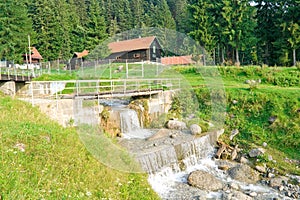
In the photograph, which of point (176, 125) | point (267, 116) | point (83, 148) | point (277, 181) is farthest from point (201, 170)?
point (267, 116)

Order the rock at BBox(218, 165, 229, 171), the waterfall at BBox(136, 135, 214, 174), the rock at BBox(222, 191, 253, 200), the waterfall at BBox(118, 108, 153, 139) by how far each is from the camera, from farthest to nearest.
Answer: the waterfall at BBox(118, 108, 153, 139) → the rock at BBox(218, 165, 229, 171) → the waterfall at BBox(136, 135, 214, 174) → the rock at BBox(222, 191, 253, 200)

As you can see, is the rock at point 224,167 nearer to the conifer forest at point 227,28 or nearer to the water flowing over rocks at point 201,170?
the water flowing over rocks at point 201,170

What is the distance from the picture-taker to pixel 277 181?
8875 millimetres

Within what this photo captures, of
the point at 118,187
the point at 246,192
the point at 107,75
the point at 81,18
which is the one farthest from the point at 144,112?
the point at 81,18

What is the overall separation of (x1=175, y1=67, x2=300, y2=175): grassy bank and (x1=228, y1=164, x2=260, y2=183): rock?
42.3 inches

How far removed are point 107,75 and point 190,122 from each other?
7.45 m

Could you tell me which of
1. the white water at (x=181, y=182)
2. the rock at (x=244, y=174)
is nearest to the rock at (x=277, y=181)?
the white water at (x=181, y=182)

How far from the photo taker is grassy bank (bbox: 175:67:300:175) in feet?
35.9

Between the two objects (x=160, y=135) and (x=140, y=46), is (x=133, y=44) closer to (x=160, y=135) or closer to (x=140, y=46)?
(x=140, y=46)

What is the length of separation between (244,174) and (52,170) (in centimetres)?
651

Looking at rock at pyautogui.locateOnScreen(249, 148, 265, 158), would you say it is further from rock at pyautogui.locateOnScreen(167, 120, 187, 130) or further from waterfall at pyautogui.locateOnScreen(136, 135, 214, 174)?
rock at pyautogui.locateOnScreen(167, 120, 187, 130)

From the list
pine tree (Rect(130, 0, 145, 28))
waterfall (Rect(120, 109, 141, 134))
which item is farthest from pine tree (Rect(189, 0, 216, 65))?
pine tree (Rect(130, 0, 145, 28))

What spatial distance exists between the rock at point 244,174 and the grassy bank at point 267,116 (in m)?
1.08

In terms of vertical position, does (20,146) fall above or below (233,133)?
above
